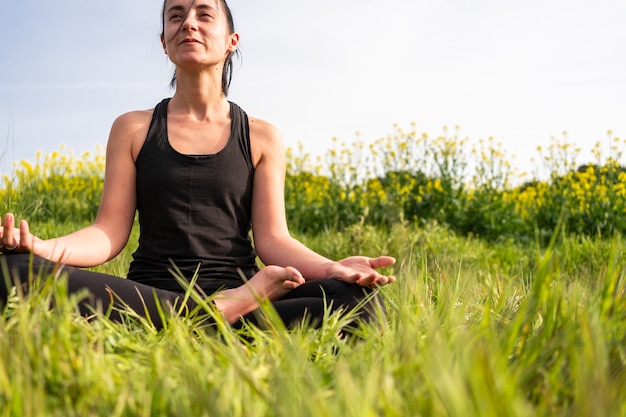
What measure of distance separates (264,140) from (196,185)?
394 millimetres

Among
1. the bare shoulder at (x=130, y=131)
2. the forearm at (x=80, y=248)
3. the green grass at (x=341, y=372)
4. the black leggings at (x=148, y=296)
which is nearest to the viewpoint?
the green grass at (x=341, y=372)

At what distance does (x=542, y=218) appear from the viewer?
25.2 ft

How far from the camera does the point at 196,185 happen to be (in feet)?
9.73

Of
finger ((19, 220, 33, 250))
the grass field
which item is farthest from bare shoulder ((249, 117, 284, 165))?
the grass field

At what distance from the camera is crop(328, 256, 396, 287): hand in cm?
242

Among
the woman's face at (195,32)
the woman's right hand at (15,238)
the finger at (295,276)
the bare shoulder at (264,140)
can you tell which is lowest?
the finger at (295,276)

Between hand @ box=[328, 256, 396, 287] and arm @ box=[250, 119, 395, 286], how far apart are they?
0.01 metres

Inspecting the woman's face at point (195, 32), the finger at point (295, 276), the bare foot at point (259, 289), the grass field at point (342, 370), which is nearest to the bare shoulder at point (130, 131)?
the woman's face at point (195, 32)

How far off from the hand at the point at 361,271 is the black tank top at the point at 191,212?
0.57 m

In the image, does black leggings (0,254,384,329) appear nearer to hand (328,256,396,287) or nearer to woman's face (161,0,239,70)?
hand (328,256,396,287)

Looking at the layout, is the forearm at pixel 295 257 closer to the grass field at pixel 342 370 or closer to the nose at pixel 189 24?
the grass field at pixel 342 370

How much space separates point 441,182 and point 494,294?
4.92 meters

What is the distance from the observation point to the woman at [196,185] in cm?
287

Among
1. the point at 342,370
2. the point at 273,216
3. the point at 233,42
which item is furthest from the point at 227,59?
the point at 342,370
